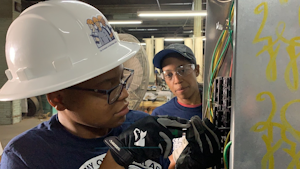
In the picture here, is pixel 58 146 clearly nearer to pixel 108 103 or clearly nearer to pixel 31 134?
pixel 31 134

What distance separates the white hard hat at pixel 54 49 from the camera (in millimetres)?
572

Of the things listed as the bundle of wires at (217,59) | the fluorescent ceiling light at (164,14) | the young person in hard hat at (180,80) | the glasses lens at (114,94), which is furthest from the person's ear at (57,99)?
the fluorescent ceiling light at (164,14)

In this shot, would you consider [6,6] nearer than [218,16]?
No

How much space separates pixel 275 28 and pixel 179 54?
1.13ft

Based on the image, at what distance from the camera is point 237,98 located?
0.46 m

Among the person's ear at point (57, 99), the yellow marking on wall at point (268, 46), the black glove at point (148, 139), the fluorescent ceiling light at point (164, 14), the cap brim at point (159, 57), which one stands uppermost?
the fluorescent ceiling light at point (164, 14)

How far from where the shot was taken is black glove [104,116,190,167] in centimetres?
57

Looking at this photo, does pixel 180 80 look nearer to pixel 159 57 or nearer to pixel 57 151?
pixel 159 57

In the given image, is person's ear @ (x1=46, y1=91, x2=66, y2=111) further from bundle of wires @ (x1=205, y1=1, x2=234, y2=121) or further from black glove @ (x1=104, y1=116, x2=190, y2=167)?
bundle of wires @ (x1=205, y1=1, x2=234, y2=121)

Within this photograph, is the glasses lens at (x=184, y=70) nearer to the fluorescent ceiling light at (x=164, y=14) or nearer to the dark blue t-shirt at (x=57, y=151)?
the dark blue t-shirt at (x=57, y=151)

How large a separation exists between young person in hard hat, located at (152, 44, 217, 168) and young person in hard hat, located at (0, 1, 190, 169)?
14 cm

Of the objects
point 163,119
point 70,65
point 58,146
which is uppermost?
point 70,65

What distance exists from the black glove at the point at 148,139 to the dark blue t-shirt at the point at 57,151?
7cm

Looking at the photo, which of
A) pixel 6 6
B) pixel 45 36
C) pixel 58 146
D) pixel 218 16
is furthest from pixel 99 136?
pixel 6 6
